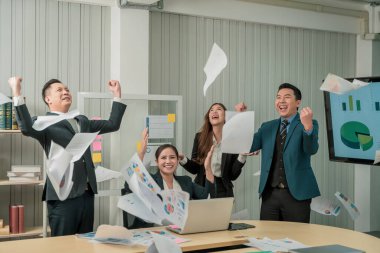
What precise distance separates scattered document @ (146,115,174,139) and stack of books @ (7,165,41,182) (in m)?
1.10

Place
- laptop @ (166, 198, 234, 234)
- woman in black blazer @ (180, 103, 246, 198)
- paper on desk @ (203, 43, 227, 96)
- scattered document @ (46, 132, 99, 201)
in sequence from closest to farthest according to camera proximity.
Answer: laptop @ (166, 198, 234, 234), scattered document @ (46, 132, 99, 201), paper on desk @ (203, 43, 227, 96), woman in black blazer @ (180, 103, 246, 198)

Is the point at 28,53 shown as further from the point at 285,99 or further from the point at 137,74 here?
the point at 285,99

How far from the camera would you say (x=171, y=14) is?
5.52 m

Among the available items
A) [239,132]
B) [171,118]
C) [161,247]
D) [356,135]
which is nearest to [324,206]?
[356,135]

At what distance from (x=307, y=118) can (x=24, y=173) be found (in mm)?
2339

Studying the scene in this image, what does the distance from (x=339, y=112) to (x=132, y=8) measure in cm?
256

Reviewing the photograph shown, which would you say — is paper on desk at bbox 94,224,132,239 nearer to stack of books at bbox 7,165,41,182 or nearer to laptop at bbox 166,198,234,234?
laptop at bbox 166,198,234,234

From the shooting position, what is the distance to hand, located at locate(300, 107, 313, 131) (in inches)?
152

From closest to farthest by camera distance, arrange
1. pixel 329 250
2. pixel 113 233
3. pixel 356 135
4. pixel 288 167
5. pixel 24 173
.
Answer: pixel 329 250, pixel 113 233, pixel 288 167, pixel 24 173, pixel 356 135

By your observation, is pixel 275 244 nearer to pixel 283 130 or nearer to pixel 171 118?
pixel 283 130

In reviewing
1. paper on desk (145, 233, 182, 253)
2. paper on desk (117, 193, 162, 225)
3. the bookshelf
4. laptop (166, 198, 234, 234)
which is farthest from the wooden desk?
the bookshelf

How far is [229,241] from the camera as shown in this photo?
123 inches

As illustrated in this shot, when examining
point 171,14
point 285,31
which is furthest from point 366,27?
point 171,14

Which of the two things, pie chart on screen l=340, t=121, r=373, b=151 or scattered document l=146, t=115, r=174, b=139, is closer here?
scattered document l=146, t=115, r=174, b=139
